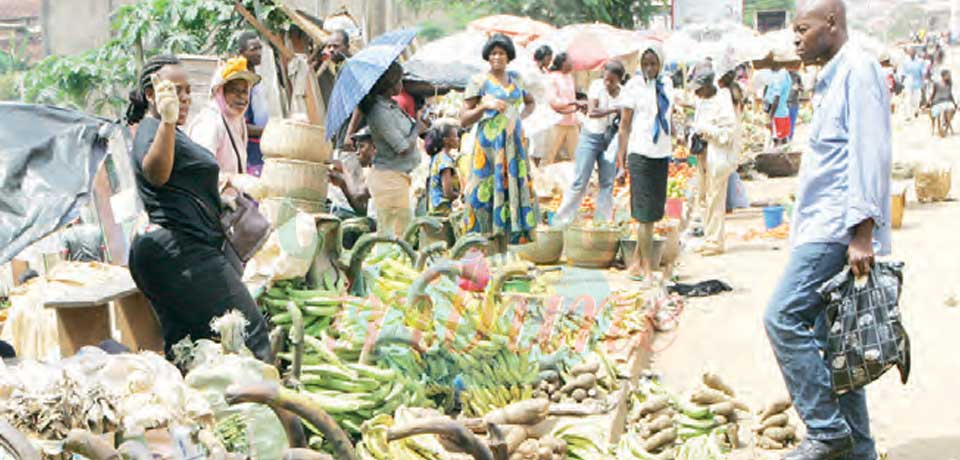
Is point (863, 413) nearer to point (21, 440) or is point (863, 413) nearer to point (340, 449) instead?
point (340, 449)

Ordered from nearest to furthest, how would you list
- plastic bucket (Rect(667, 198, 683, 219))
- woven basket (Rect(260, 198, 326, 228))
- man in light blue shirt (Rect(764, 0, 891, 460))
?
man in light blue shirt (Rect(764, 0, 891, 460)) < woven basket (Rect(260, 198, 326, 228)) < plastic bucket (Rect(667, 198, 683, 219))

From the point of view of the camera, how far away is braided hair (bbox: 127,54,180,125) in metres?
4.44

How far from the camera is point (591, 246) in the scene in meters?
9.31

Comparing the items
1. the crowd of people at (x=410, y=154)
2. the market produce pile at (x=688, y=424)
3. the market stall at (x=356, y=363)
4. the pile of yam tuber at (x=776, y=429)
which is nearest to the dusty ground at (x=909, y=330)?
the pile of yam tuber at (x=776, y=429)

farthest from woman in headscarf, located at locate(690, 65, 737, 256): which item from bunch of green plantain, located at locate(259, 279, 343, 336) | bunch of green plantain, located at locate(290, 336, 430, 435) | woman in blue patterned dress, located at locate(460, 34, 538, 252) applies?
bunch of green plantain, located at locate(290, 336, 430, 435)

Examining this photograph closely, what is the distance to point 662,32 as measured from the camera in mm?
23688

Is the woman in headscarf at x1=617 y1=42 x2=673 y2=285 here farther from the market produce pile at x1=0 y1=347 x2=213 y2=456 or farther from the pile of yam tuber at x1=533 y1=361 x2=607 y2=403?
the market produce pile at x1=0 y1=347 x2=213 y2=456

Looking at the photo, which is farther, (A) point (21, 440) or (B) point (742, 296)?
(B) point (742, 296)

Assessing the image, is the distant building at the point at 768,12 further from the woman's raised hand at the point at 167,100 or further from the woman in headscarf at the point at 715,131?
the woman's raised hand at the point at 167,100

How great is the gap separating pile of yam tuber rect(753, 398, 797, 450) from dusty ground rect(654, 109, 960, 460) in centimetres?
8

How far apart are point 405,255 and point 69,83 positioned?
27.4 feet

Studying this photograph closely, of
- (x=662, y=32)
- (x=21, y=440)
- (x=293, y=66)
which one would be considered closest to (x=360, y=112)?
(x=293, y=66)

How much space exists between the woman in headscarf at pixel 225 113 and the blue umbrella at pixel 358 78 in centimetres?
124

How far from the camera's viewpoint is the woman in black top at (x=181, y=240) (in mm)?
4430
